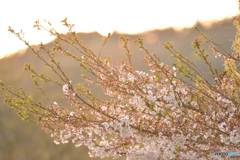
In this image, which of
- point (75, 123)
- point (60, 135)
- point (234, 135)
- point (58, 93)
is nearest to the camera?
point (234, 135)

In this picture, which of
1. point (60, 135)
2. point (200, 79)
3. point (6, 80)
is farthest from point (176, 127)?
point (6, 80)

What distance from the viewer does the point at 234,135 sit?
10.5 feet

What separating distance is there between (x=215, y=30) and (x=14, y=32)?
24205 millimetres

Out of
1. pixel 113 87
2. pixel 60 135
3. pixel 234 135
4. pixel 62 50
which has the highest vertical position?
pixel 62 50

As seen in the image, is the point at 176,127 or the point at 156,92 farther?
the point at 156,92

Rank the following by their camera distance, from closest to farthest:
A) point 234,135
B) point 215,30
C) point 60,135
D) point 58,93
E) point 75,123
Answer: point 234,135, point 75,123, point 60,135, point 58,93, point 215,30

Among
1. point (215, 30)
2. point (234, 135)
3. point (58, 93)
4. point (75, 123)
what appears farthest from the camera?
point (215, 30)

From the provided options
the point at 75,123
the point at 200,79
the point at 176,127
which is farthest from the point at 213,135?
the point at 75,123

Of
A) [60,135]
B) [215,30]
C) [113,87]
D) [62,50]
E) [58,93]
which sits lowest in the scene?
[60,135]

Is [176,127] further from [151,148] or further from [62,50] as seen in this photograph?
[62,50]

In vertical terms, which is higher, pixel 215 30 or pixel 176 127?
pixel 215 30

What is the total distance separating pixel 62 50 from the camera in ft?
12.0

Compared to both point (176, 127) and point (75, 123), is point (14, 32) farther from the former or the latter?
point (176, 127)

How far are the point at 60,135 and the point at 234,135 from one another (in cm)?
234
